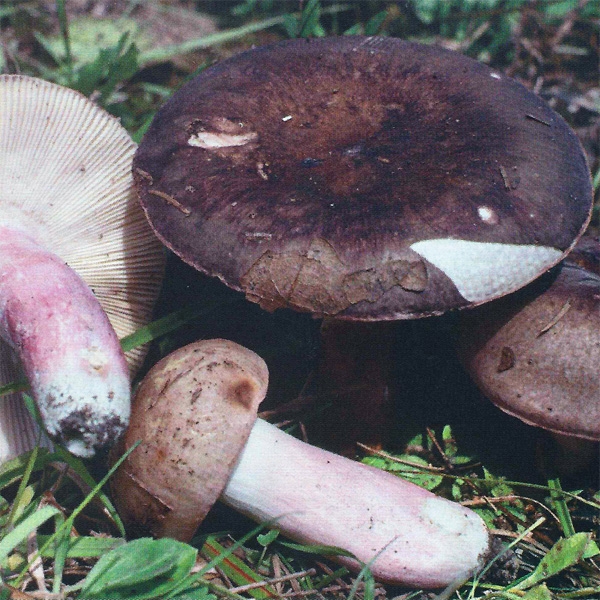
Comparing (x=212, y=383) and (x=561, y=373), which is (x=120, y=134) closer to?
(x=212, y=383)

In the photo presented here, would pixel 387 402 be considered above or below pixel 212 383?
below

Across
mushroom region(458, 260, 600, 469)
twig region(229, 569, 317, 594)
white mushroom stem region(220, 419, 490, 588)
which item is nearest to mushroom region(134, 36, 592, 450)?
mushroom region(458, 260, 600, 469)

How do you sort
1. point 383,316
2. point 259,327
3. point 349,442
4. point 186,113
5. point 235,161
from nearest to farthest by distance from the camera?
point 383,316 < point 235,161 < point 186,113 < point 349,442 < point 259,327

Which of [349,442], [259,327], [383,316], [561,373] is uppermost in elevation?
[383,316]

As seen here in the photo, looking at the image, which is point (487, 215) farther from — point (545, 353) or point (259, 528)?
point (259, 528)

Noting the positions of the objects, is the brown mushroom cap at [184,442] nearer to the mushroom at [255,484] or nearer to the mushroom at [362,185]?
the mushroom at [255,484]

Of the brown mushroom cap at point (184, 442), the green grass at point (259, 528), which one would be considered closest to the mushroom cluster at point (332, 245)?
the brown mushroom cap at point (184, 442)

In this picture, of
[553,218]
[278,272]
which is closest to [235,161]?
[278,272]
